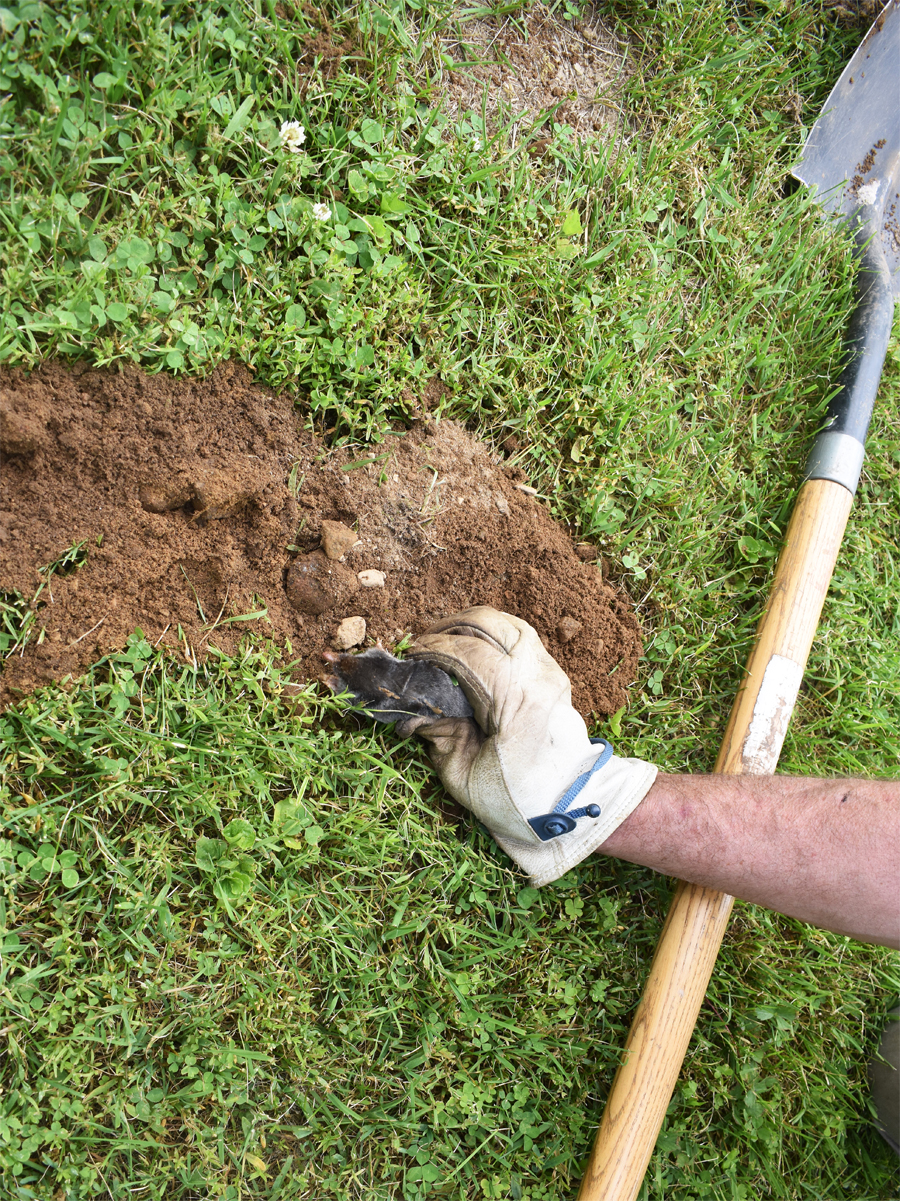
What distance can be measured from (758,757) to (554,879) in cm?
Answer: 71

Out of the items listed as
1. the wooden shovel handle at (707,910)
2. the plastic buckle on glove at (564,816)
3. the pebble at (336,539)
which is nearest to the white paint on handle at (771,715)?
the wooden shovel handle at (707,910)

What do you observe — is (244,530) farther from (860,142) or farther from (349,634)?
(860,142)

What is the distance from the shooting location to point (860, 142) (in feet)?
9.09

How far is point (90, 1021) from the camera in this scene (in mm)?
1821

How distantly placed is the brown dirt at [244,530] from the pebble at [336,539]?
0.04 ft

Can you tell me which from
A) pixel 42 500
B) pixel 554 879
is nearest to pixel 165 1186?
pixel 554 879

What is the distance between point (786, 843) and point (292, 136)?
2306 mm

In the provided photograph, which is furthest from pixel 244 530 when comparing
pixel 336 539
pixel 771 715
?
pixel 771 715

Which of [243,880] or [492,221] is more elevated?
[492,221]

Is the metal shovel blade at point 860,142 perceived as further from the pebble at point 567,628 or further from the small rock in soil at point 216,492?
the small rock in soil at point 216,492

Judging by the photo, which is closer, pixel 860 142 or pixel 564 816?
pixel 564 816

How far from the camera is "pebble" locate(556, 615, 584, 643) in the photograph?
2.21 meters

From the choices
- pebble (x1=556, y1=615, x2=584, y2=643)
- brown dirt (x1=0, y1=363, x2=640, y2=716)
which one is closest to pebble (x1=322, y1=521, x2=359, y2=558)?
brown dirt (x1=0, y1=363, x2=640, y2=716)

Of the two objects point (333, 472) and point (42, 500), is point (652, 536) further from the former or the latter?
point (42, 500)
